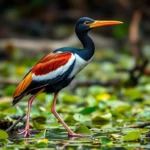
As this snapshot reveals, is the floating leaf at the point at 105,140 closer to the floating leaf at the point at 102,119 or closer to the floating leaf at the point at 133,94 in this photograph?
the floating leaf at the point at 102,119

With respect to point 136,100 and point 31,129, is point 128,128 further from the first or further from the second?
point 136,100

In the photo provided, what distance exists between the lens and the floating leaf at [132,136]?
6.94 meters

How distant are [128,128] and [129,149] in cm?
156

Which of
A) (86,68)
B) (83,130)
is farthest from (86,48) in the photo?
(86,68)

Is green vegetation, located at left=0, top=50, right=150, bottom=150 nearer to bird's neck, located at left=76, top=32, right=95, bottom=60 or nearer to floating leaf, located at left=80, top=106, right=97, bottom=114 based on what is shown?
floating leaf, located at left=80, top=106, right=97, bottom=114

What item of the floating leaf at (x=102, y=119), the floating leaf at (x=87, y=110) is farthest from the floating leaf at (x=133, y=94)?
the floating leaf at (x=87, y=110)

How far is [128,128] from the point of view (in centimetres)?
811

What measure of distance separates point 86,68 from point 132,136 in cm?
952

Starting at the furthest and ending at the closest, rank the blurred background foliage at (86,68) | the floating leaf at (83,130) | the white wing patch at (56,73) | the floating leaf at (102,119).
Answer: the floating leaf at (102,119) → the blurred background foliage at (86,68) → the white wing patch at (56,73) → the floating leaf at (83,130)

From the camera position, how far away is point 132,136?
6.98 meters

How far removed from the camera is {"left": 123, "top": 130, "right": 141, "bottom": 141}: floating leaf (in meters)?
6.94

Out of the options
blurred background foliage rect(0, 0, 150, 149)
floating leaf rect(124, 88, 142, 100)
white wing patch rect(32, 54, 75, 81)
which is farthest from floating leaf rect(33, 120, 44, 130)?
floating leaf rect(124, 88, 142, 100)

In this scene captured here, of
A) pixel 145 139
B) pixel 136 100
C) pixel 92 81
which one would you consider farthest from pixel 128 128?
pixel 92 81

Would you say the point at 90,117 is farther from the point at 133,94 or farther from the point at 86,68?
the point at 86,68
